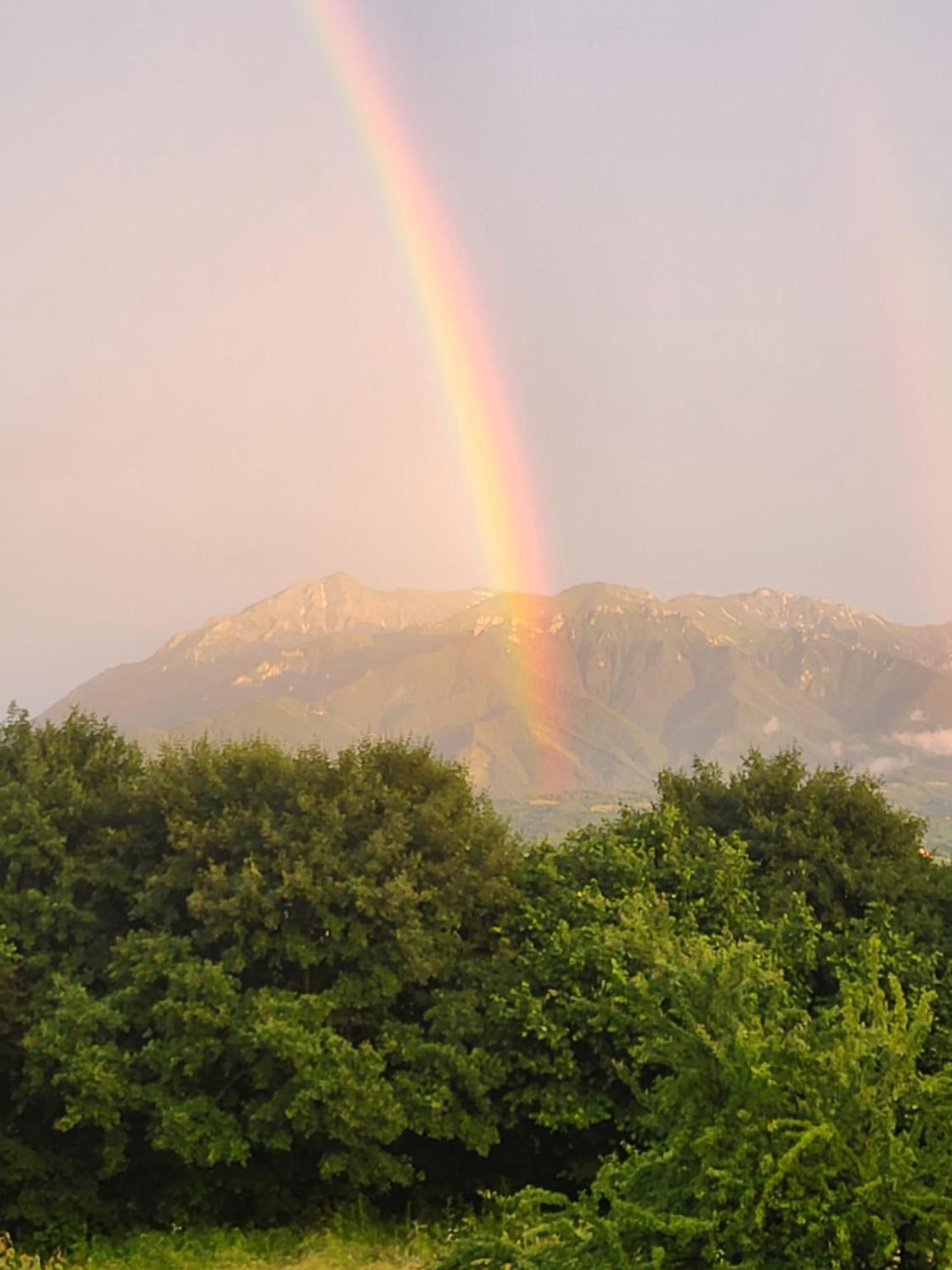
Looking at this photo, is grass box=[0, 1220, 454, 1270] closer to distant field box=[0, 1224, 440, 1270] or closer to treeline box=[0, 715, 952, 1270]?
distant field box=[0, 1224, 440, 1270]

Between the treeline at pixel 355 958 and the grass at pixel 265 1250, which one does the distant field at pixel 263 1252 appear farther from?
the treeline at pixel 355 958

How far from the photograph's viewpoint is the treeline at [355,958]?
2227 cm

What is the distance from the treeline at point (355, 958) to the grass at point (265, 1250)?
120 cm

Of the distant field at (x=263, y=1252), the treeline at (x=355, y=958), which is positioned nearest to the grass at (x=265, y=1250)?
the distant field at (x=263, y=1252)

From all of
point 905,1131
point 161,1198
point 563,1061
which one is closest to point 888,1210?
point 905,1131

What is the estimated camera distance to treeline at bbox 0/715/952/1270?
2227 centimetres

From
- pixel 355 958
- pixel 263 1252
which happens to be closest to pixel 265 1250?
pixel 263 1252

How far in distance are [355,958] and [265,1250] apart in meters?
6.39

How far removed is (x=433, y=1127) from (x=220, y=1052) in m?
4.84

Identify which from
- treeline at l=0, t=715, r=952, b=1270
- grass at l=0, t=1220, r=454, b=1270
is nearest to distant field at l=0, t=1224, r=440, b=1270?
grass at l=0, t=1220, r=454, b=1270

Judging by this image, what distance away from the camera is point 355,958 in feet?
83.7

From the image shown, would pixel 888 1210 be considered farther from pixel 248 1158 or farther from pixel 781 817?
pixel 781 817

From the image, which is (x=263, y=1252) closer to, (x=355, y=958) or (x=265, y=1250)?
(x=265, y=1250)

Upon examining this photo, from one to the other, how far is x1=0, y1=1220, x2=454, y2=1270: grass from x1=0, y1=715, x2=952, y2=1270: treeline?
1.20 meters
